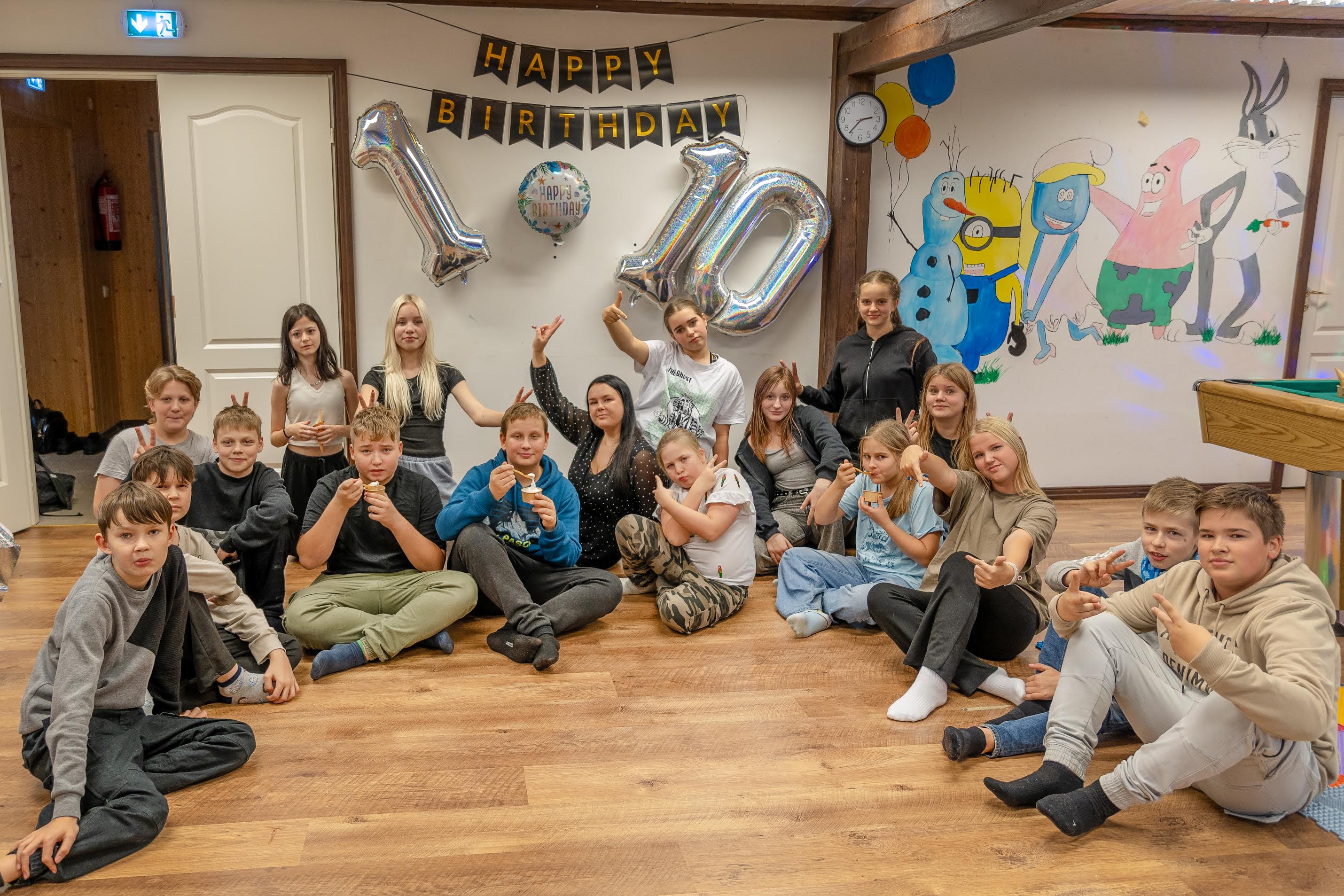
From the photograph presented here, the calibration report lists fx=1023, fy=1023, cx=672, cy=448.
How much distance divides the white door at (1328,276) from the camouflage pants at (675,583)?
3825 millimetres

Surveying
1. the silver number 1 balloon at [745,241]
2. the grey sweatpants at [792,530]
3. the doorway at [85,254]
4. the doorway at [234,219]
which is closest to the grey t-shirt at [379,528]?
the grey sweatpants at [792,530]

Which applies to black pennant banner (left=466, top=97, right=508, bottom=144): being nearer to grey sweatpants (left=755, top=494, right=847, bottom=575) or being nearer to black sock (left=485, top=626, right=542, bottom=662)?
grey sweatpants (left=755, top=494, right=847, bottom=575)

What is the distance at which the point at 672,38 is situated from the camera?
4.82 metres

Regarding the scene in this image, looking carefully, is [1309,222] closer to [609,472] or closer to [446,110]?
[609,472]

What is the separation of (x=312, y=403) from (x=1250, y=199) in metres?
4.74

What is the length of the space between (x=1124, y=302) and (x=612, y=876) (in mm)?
4410

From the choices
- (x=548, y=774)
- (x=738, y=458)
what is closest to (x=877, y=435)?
(x=738, y=458)

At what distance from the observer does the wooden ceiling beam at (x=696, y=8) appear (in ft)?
15.4

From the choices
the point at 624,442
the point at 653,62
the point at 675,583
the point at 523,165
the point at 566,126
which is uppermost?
the point at 653,62

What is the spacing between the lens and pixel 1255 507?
6.98 ft

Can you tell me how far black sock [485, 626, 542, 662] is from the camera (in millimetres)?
3131

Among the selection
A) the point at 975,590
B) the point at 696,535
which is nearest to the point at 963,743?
the point at 975,590

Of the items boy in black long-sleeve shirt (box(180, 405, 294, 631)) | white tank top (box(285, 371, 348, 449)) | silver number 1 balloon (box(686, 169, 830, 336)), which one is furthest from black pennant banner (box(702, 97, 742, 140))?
boy in black long-sleeve shirt (box(180, 405, 294, 631))

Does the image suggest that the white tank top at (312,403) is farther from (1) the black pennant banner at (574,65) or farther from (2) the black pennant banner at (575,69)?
(2) the black pennant banner at (575,69)
